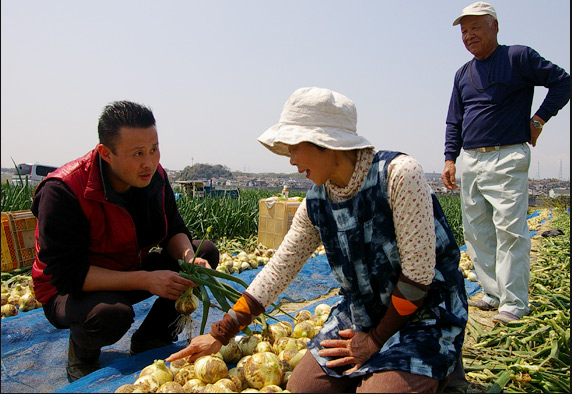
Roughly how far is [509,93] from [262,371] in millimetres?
2413

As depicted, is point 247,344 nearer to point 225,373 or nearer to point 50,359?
point 225,373

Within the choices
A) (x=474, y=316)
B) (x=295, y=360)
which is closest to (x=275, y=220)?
→ (x=474, y=316)

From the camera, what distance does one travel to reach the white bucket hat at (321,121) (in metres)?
1.41

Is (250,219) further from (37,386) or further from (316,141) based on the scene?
(316,141)

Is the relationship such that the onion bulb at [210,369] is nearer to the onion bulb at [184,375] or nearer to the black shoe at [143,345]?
the onion bulb at [184,375]

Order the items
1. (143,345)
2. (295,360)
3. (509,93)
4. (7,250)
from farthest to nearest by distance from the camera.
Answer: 1. (7,250)
2. (509,93)
3. (143,345)
4. (295,360)

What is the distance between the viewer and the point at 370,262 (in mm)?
1564

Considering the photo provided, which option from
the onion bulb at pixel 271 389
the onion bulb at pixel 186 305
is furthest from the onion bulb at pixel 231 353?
the onion bulb at pixel 271 389

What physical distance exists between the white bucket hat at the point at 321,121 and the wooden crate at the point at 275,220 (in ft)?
11.9

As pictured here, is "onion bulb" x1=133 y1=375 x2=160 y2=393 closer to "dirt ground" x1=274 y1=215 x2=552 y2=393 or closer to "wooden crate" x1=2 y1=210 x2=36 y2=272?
"dirt ground" x1=274 y1=215 x2=552 y2=393

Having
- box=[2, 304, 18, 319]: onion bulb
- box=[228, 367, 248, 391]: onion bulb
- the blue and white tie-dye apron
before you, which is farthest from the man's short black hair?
box=[2, 304, 18, 319]: onion bulb

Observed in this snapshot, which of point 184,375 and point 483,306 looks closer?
point 184,375

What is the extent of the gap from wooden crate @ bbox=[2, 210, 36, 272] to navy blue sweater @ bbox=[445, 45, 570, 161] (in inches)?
141

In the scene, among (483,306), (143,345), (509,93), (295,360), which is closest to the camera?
(295,360)
